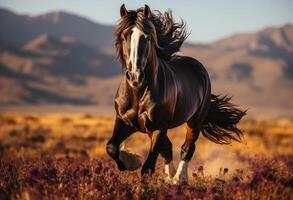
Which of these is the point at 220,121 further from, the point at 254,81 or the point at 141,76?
the point at 254,81

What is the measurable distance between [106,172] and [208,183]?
1427mm

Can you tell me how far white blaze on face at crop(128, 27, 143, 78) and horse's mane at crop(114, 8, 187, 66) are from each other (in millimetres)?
78

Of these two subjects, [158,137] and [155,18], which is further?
[155,18]

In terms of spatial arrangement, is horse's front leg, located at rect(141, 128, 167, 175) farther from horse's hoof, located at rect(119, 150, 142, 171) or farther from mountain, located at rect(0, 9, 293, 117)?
mountain, located at rect(0, 9, 293, 117)

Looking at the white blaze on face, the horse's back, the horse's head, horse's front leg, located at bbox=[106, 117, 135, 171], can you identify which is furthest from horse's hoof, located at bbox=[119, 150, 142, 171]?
the white blaze on face

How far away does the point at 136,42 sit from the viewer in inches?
282

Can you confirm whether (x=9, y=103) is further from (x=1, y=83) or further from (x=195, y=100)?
(x=195, y=100)

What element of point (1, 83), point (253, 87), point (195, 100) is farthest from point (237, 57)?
point (195, 100)

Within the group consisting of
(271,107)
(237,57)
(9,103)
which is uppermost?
(237,57)

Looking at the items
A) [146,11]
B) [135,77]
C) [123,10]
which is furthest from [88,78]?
[135,77]

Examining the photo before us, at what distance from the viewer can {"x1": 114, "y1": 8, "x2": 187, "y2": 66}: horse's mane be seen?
741 centimetres

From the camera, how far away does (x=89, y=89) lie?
→ 496 feet

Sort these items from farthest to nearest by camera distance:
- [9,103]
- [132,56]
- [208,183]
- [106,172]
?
[9,103], [208,183], [106,172], [132,56]

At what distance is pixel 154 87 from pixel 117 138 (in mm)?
894
